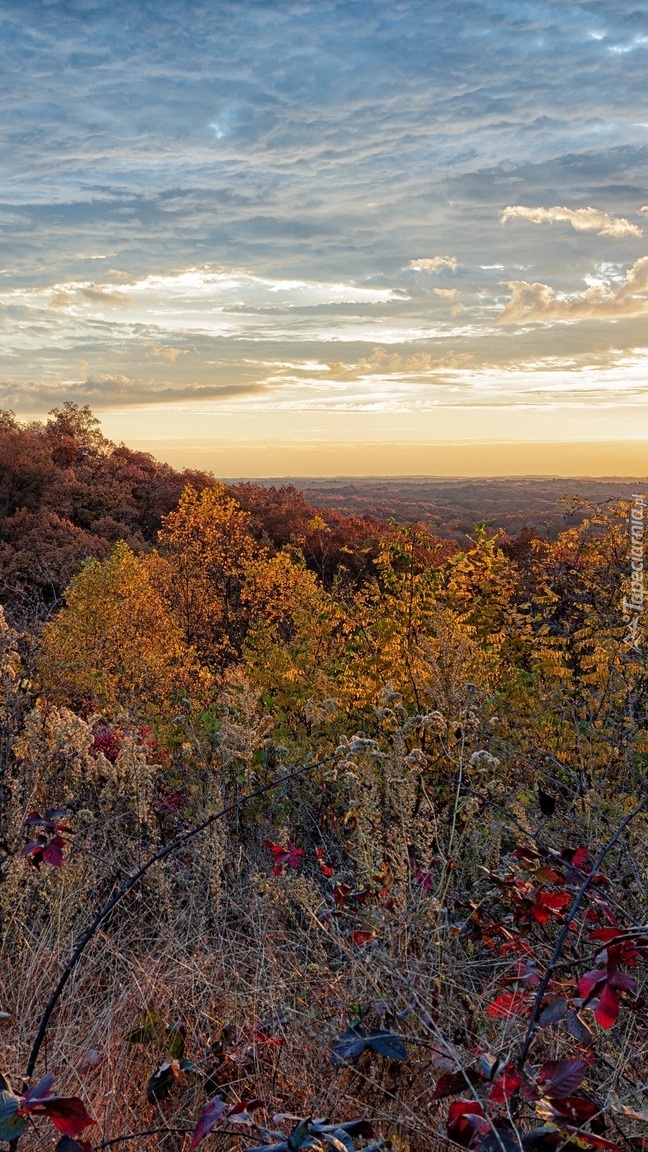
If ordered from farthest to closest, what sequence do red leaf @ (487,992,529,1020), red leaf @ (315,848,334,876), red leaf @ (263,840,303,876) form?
red leaf @ (315,848,334,876), red leaf @ (263,840,303,876), red leaf @ (487,992,529,1020)

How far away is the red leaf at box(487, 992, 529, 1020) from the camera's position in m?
2.19

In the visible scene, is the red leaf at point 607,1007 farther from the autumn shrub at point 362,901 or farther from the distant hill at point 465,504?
the distant hill at point 465,504

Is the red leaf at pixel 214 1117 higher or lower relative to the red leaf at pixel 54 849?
lower

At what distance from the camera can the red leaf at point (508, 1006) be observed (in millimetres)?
2187

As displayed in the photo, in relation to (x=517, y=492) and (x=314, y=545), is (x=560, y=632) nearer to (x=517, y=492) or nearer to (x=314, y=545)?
(x=314, y=545)

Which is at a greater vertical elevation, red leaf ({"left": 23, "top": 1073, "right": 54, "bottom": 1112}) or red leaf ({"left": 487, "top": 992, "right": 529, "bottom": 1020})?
red leaf ({"left": 23, "top": 1073, "right": 54, "bottom": 1112})

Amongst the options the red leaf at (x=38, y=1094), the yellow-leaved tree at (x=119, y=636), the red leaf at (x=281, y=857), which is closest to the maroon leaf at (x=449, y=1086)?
the red leaf at (x=38, y=1094)

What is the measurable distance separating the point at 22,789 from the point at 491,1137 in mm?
2997

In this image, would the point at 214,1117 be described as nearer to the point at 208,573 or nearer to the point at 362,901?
the point at 362,901

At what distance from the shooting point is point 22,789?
4020mm

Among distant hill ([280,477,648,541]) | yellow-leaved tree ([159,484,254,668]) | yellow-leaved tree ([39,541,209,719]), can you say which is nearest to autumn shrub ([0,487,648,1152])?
yellow-leaved tree ([39,541,209,719])

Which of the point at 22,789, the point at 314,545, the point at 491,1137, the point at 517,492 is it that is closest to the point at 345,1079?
the point at 491,1137

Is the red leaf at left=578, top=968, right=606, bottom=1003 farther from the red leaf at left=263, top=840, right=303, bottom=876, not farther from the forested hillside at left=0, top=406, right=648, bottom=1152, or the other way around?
the red leaf at left=263, top=840, right=303, bottom=876

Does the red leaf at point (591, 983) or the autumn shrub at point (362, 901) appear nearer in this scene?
the red leaf at point (591, 983)
